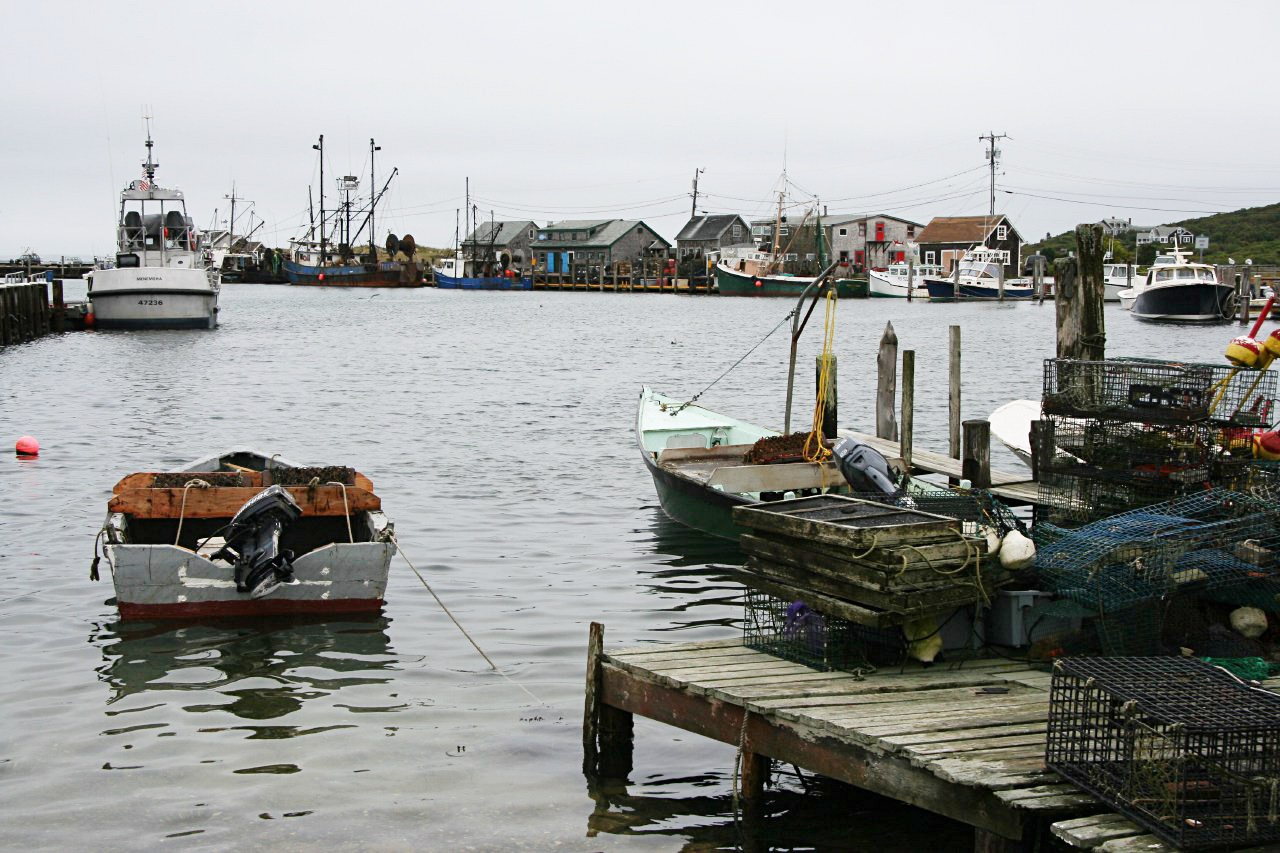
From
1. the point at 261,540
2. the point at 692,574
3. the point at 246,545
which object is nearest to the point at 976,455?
the point at 692,574

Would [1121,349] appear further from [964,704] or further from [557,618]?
[964,704]

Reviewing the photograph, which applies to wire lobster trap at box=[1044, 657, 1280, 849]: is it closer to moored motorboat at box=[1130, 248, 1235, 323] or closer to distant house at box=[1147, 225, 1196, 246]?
moored motorboat at box=[1130, 248, 1235, 323]

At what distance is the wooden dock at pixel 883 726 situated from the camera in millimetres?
6145

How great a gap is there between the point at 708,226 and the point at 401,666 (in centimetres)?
12702

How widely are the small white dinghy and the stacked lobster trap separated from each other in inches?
290

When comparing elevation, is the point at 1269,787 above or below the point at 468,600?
above

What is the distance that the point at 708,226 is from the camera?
5354 inches

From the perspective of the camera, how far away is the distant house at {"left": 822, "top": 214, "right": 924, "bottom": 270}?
409 ft

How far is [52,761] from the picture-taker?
9.18m

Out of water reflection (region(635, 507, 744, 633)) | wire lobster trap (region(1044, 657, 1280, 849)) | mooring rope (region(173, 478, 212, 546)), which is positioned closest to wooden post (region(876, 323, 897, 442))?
water reflection (region(635, 507, 744, 633))

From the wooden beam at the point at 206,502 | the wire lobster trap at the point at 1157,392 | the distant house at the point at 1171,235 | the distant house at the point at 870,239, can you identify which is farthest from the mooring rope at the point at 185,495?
the distant house at the point at 1171,235

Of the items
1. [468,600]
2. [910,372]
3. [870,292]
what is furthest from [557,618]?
[870,292]

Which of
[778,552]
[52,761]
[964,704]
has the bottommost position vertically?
[52,761]

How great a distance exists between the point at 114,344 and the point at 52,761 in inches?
1745
